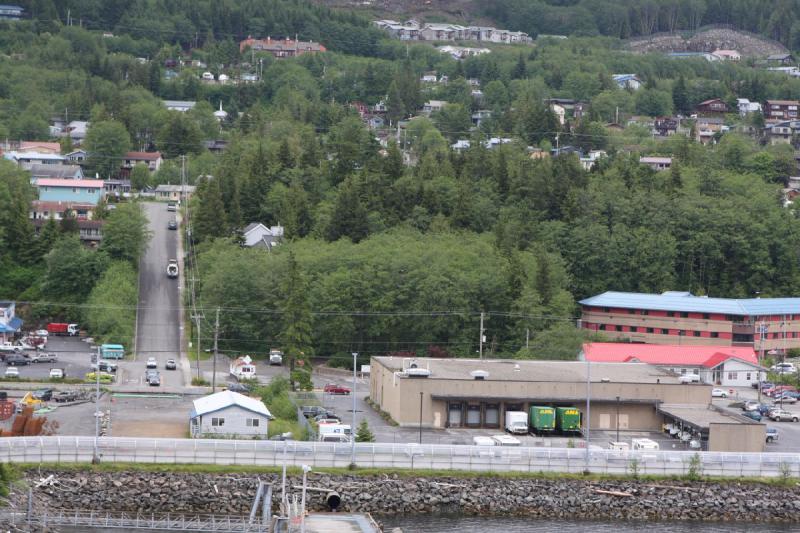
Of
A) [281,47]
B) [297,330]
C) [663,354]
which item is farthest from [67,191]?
[281,47]

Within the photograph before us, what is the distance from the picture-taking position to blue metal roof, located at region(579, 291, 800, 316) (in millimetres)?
43656

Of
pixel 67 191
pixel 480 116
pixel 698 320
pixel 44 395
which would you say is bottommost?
pixel 698 320

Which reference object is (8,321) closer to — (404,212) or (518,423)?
(404,212)

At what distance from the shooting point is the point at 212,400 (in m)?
30.4

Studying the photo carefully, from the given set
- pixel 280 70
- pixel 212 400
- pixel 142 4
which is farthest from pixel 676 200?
pixel 142 4

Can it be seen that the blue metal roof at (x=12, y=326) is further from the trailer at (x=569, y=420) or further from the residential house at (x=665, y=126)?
the residential house at (x=665, y=126)

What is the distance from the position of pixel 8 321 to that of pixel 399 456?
17092 millimetres

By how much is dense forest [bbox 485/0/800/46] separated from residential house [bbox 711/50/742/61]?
849 cm

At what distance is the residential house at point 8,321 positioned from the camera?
4034 centimetres

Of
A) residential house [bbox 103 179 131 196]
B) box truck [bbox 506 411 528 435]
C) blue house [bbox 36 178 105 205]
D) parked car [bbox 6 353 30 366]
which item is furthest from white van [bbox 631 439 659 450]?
residential house [bbox 103 179 131 196]

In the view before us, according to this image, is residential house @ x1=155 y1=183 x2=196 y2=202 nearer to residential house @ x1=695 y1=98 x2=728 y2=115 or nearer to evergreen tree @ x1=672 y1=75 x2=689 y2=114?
residential house @ x1=695 y1=98 x2=728 y2=115

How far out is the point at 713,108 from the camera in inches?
3319

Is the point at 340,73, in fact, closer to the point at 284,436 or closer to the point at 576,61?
the point at 576,61

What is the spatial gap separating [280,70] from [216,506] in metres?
65.2
